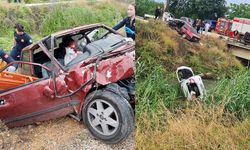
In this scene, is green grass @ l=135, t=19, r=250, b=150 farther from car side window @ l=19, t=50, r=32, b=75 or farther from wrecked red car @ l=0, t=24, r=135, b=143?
car side window @ l=19, t=50, r=32, b=75

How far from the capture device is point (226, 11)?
1631 mm

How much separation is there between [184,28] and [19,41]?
1.09 meters

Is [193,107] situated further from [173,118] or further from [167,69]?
[167,69]

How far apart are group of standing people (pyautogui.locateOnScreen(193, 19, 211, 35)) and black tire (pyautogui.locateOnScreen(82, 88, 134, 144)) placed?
57 centimetres

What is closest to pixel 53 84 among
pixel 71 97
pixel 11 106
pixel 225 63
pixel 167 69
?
pixel 71 97

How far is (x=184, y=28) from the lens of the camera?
1.63 meters

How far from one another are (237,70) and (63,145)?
1.19 meters

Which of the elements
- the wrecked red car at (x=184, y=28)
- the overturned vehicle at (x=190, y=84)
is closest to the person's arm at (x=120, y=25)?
the wrecked red car at (x=184, y=28)

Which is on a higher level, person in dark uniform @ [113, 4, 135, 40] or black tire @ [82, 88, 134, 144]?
person in dark uniform @ [113, 4, 135, 40]

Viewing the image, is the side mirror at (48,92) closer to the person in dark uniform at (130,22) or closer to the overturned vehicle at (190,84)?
the person in dark uniform at (130,22)

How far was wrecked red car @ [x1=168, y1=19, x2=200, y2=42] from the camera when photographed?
1.63 meters

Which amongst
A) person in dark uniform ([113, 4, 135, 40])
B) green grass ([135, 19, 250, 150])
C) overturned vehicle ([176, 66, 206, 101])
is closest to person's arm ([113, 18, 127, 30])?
person in dark uniform ([113, 4, 135, 40])

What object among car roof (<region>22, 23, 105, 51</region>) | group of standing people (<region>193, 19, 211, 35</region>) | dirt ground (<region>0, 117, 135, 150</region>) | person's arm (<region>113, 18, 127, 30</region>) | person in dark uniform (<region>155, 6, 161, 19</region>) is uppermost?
person in dark uniform (<region>155, 6, 161, 19</region>)

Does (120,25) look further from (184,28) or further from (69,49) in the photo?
(184,28)
